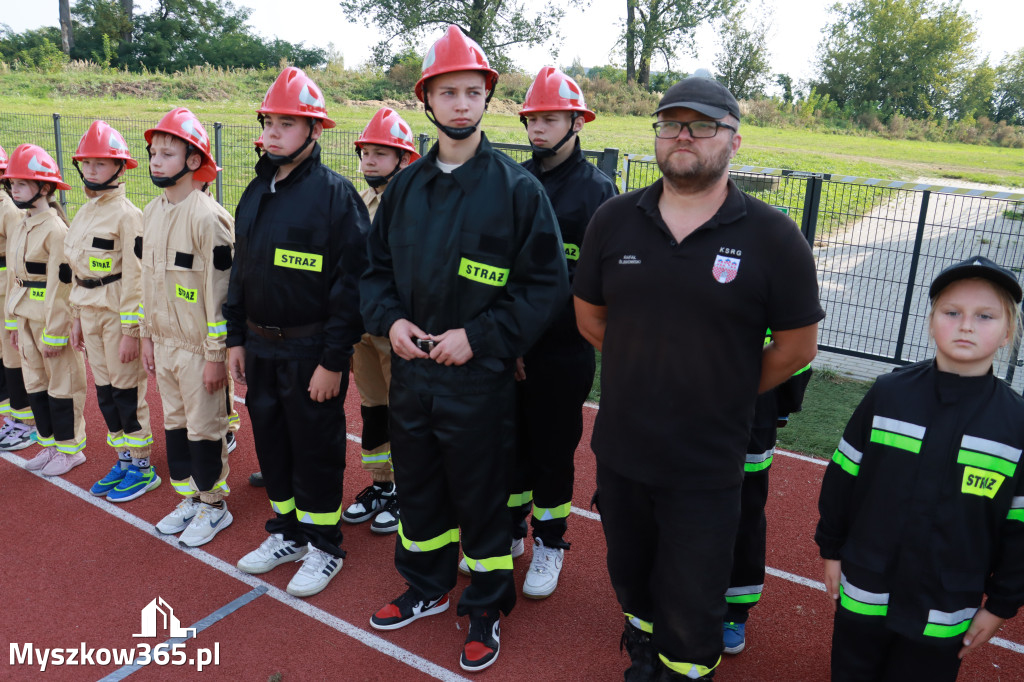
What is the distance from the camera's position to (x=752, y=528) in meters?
3.46

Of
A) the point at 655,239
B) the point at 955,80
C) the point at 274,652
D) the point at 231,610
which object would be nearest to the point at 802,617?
the point at 655,239

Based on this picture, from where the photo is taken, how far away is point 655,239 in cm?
270

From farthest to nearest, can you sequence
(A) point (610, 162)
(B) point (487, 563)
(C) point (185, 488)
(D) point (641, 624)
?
(A) point (610, 162) → (C) point (185, 488) → (B) point (487, 563) → (D) point (641, 624)

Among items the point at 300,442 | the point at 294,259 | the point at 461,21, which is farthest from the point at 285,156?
the point at 461,21

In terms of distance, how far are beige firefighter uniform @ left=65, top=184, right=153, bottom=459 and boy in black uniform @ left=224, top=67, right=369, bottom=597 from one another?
1.10m

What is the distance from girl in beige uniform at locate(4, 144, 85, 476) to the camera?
5258 millimetres

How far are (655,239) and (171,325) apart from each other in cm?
310

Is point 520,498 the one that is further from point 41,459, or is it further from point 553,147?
point 41,459

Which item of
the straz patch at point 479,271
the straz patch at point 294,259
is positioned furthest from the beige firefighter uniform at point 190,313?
the straz patch at point 479,271

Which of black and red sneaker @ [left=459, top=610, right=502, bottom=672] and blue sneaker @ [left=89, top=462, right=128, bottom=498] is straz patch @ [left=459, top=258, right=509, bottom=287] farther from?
blue sneaker @ [left=89, top=462, right=128, bottom=498]

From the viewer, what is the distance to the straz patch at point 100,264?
4.90 metres

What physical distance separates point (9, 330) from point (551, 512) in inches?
176

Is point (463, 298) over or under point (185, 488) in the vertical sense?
over

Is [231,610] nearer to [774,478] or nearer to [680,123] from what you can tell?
[680,123]
